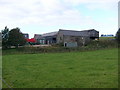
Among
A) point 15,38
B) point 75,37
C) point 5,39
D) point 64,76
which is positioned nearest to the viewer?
point 64,76

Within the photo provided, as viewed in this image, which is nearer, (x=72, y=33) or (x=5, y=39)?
(x=5, y=39)

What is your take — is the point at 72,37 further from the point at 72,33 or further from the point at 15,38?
the point at 15,38

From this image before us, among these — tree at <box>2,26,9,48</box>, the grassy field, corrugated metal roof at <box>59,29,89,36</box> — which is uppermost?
corrugated metal roof at <box>59,29,89,36</box>

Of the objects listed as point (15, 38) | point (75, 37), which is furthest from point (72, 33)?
point (15, 38)

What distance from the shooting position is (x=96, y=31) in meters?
61.6

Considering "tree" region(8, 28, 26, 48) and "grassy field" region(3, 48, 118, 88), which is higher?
"tree" region(8, 28, 26, 48)

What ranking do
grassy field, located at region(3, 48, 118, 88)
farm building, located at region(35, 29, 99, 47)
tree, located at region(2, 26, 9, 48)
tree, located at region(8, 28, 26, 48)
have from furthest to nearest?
farm building, located at region(35, 29, 99, 47) < tree, located at region(8, 28, 26, 48) < tree, located at region(2, 26, 9, 48) < grassy field, located at region(3, 48, 118, 88)

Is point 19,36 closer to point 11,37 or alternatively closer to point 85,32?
point 11,37

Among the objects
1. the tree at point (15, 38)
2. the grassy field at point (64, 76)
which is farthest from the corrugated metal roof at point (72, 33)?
the grassy field at point (64, 76)

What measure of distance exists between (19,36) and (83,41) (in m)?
23.2

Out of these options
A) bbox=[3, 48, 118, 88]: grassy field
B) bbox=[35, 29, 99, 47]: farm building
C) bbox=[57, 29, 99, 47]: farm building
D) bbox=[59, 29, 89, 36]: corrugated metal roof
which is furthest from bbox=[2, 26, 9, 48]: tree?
bbox=[3, 48, 118, 88]: grassy field

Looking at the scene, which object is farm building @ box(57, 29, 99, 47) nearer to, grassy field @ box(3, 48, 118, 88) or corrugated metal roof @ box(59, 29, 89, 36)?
corrugated metal roof @ box(59, 29, 89, 36)

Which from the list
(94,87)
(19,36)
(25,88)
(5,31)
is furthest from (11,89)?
(5,31)

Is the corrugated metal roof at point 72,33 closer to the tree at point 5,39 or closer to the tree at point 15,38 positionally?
the tree at point 15,38
